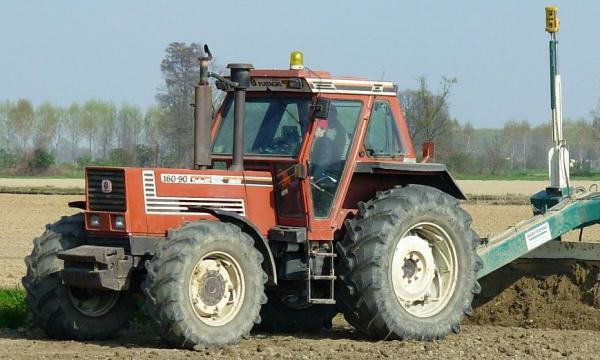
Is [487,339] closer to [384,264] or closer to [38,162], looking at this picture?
[384,264]

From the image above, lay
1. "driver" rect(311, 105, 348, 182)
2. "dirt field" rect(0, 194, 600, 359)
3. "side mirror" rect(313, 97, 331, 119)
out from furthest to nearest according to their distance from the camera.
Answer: "driver" rect(311, 105, 348, 182)
"side mirror" rect(313, 97, 331, 119)
"dirt field" rect(0, 194, 600, 359)

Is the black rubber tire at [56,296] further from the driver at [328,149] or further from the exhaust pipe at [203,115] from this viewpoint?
the driver at [328,149]

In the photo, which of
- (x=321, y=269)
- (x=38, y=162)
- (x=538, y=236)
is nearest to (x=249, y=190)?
(x=321, y=269)

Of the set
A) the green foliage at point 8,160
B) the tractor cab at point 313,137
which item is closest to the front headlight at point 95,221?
the tractor cab at point 313,137

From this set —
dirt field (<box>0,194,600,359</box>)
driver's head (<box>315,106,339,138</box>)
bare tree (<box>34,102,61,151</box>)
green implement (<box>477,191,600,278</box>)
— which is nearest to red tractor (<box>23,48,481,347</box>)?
driver's head (<box>315,106,339,138</box>)

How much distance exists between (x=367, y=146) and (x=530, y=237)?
2110mm

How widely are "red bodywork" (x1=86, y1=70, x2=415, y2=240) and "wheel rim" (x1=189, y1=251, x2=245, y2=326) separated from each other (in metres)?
0.55

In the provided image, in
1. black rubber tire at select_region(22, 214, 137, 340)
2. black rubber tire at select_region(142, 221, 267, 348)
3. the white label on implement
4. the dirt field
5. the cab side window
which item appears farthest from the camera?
the white label on implement

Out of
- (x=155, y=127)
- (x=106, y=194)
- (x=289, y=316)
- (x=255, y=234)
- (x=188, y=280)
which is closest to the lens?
(x=188, y=280)

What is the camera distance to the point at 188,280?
918 cm

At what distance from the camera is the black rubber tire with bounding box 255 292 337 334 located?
1134cm

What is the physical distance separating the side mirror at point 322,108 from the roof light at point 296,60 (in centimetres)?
47

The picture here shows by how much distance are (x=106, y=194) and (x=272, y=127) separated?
5.70 feet

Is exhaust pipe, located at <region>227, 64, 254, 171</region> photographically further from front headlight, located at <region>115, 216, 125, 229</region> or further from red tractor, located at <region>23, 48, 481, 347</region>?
front headlight, located at <region>115, 216, 125, 229</region>
